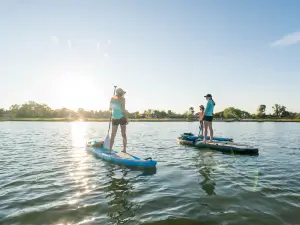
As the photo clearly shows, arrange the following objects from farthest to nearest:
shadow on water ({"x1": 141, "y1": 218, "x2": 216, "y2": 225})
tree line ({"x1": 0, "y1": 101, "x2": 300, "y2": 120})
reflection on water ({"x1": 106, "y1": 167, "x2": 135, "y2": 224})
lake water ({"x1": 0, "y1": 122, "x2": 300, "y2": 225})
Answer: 1. tree line ({"x1": 0, "y1": 101, "x2": 300, "y2": 120})
2. reflection on water ({"x1": 106, "y1": 167, "x2": 135, "y2": 224})
3. lake water ({"x1": 0, "y1": 122, "x2": 300, "y2": 225})
4. shadow on water ({"x1": 141, "y1": 218, "x2": 216, "y2": 225})

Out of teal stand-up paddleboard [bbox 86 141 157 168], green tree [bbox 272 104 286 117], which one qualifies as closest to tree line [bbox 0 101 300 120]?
green tree [bbox 272 104 286 117]

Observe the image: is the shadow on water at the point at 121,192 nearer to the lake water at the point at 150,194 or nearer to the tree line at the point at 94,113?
the lake water at the point at 150,194

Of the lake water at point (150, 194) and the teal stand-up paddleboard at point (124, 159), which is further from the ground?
the teal stand-up paddleboard at point (124, 159)

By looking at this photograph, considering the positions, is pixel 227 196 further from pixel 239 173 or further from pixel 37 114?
pixel 37 114

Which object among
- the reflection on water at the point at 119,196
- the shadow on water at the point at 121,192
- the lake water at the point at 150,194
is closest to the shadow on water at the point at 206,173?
the lake water at the point at 150,194

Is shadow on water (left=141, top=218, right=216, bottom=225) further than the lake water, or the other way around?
the lake water

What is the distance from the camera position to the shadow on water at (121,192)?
4814 millimetres

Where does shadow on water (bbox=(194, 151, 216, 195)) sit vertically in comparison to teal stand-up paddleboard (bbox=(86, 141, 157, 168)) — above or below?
below

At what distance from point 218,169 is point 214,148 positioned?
577 cm

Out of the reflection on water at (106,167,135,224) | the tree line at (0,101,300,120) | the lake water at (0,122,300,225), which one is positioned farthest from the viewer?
the tree line at (0,101,300,120)

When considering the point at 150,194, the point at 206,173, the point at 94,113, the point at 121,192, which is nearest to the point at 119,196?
the point at 121,192

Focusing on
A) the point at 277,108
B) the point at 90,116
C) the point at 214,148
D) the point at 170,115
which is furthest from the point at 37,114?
the point at 277,108

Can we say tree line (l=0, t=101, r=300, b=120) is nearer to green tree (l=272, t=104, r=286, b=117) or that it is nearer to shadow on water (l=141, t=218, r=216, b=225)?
green tree (l=272, t=104, r=286, b=117)

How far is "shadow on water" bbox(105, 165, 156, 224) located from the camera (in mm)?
4814
